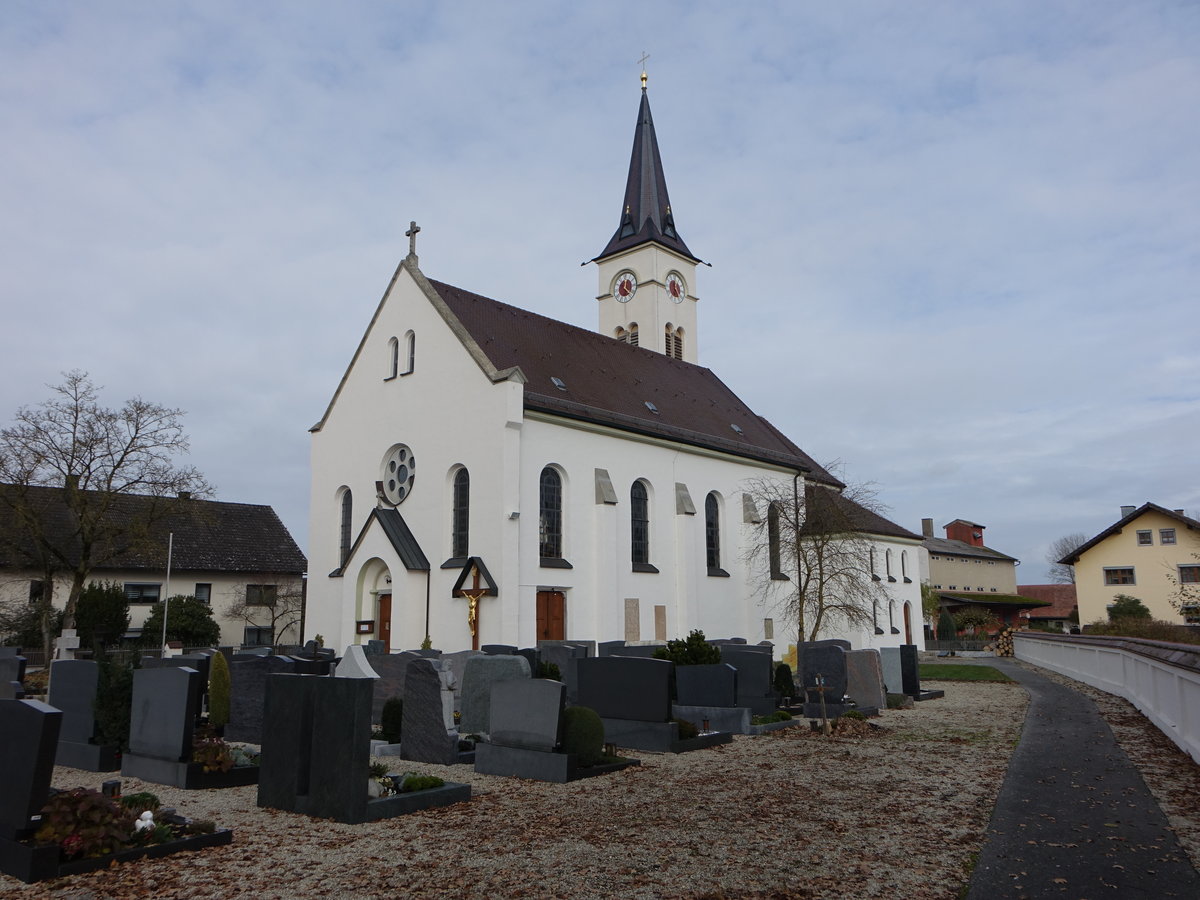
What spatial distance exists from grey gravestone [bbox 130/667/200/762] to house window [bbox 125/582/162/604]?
32.8 m

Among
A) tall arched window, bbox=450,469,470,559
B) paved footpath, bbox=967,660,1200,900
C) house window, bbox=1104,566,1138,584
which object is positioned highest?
tall arched window, bbox=450,469,470,559

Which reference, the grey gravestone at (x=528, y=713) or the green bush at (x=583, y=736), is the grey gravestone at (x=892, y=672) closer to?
the green bush at (x=583, y=736)

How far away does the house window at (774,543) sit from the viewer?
33.6m

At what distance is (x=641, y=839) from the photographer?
7164 millimetres

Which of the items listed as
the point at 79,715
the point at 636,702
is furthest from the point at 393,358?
the point at 636,702

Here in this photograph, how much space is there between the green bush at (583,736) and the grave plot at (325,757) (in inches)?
64.3

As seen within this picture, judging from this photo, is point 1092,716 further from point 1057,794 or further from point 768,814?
point 768,814

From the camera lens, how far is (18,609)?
35.4m

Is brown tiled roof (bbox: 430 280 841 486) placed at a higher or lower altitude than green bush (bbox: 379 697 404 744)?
higher

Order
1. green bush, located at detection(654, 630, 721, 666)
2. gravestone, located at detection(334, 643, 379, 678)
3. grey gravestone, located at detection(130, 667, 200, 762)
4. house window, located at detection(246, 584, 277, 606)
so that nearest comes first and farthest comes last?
1. grey gravestone, located at detection(130, 667, 200, 762)
2. gravestone, located at detection(334, 643, 379, 678)
3. green bush, located at detection(654, 630, 721, 666)
4. house window, located at detection(246, 584, 277, 606)

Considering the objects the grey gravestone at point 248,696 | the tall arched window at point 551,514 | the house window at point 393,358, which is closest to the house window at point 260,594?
the house window at point 393,358

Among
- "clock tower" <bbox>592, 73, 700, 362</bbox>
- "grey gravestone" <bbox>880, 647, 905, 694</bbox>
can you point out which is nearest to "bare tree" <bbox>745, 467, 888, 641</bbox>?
"grey gravestone" <bbox>880, 647, 905, 694</bbox>

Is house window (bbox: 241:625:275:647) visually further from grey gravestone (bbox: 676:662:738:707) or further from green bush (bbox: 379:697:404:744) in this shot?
grey gravestone (bbox: 676:662:738:707)

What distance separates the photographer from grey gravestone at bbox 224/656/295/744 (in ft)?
41.4
